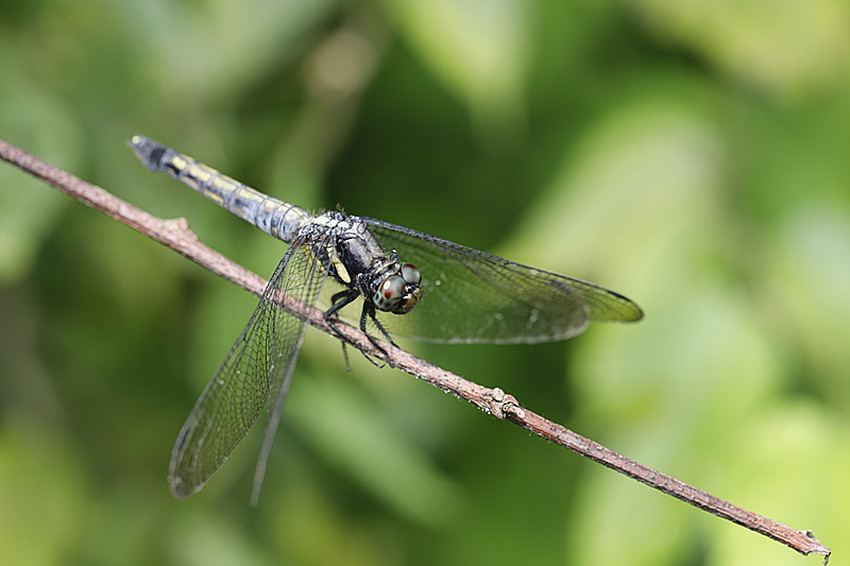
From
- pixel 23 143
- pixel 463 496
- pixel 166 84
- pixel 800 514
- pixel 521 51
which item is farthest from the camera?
pixel 463 496

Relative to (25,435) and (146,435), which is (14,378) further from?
(146,435)

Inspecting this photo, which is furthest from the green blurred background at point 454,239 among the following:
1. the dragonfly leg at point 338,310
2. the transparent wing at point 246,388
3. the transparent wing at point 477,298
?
the transparent wing at point 246,388

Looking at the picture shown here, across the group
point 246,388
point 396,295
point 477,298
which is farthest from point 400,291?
point 246,388

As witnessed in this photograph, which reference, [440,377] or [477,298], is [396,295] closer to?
[477,298]

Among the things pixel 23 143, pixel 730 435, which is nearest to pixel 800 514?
pixel 730 435

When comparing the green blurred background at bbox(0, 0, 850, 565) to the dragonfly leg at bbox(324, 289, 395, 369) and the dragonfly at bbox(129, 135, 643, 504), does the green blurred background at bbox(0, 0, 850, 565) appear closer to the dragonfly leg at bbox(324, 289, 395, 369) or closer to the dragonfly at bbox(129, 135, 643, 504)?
the dragonfly at bbox(129, 135, 643, 504)

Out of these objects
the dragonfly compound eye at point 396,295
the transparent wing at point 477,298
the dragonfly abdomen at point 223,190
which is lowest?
the dragonfly compound eye at point 396,295

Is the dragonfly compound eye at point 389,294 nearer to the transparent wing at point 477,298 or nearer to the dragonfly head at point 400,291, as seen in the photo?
the dragonfly head at point 400,291

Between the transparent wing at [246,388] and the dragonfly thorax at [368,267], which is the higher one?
the dragonfly thorax at [368,267]
